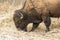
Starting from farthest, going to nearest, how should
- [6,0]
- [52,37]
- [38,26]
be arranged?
[6,0], [38,26], [52,37]

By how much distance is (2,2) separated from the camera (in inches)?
485

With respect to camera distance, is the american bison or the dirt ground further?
the american bison

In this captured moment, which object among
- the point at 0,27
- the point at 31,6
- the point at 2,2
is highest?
the point at 31,6

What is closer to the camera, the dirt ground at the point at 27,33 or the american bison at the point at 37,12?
the dirt ground at the point at 27,33

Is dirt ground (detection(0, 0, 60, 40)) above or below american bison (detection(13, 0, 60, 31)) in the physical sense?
below

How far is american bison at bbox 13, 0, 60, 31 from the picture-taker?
24.7ft

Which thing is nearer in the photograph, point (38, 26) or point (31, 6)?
point (31, 6)

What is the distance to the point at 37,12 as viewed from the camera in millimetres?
7559

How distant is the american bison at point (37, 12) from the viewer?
754 cm

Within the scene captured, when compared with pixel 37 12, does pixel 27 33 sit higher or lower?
lower

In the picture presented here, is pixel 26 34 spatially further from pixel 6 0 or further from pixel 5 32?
pixel 6 0

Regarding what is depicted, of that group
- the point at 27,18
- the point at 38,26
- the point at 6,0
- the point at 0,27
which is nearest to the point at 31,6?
the point at 27,18

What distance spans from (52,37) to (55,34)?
0.25 m

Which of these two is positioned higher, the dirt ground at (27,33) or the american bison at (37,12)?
the american bison at (37,12)
